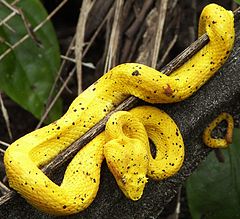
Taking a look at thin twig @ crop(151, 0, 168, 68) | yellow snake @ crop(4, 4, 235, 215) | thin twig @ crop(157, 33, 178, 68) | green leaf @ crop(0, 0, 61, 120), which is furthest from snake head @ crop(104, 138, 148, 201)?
thin twig @ crop(157, 33, 178, 68)

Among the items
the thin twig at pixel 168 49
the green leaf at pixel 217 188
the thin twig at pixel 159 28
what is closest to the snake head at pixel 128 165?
the green leaf at pixel 217 188

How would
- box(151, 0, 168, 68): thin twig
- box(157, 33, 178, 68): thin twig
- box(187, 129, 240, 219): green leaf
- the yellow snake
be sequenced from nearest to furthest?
the yellow snake < box(187, 129, 240, 219): green leaf < box(151, 0, 168, 68): thin twig < box(157, 33, 178, 68): thin twig

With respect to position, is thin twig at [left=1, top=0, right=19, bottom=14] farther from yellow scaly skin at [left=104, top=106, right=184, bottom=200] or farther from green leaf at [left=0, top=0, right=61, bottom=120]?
yellow scaly skin at [left=104, top=106, right=184, bottom=200]

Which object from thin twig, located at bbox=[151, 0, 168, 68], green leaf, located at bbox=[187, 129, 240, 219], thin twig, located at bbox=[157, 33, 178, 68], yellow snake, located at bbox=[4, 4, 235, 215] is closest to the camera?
yellow snake, located at bbox=[4, 4, 235, 215]

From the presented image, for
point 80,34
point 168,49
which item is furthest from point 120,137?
point 168,49

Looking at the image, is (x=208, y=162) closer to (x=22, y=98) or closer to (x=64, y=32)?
(x=22, y=98)

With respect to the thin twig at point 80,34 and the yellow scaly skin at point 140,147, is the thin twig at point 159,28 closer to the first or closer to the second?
the thin twig at point 80,34

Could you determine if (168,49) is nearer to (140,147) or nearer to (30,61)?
(30,61)
